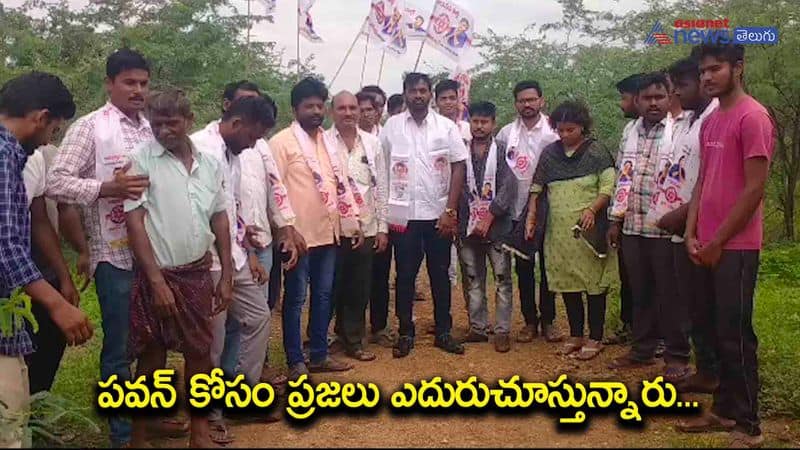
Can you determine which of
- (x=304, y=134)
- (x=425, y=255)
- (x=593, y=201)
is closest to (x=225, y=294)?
(x=304, y=134)

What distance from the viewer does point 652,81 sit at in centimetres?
538

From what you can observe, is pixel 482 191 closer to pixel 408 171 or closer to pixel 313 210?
pixel 408 171

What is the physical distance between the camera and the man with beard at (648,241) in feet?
16.9

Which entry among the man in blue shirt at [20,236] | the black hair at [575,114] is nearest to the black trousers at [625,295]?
the black hair at [575,114]

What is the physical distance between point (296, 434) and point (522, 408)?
126cm

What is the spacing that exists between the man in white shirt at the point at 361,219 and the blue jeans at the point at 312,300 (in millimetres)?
308

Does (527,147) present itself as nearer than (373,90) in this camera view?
Yes

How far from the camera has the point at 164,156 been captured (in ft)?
12.3

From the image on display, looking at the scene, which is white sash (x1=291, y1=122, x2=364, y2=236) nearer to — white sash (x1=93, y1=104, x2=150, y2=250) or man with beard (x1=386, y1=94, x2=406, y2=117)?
white sash (x1=93, y1=104, x2=150, y2=250)

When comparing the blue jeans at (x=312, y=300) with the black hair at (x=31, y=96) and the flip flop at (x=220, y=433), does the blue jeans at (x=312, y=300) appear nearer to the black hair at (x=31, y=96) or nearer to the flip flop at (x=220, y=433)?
the flip flop at (x=220, y=433)

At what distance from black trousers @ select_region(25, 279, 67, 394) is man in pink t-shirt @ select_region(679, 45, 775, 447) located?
3.31m

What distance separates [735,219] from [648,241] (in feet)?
4.89

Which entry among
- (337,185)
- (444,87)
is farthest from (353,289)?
(444,87)

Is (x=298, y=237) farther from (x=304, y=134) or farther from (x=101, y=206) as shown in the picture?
(x=101, y=206)
